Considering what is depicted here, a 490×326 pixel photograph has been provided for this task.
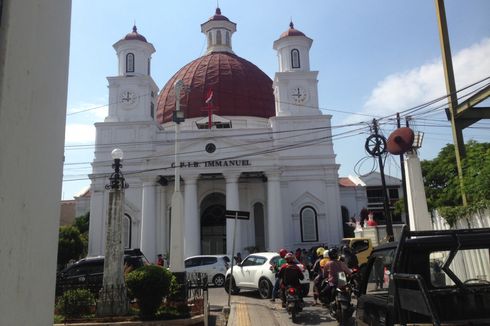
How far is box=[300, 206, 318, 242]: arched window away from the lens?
101 feet

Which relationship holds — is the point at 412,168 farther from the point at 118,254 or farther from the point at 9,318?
the point at 9,318

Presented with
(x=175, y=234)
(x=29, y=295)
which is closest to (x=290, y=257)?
(x=175, y=234)

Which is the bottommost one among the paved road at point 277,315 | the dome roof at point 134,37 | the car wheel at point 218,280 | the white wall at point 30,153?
the paved road at point 277,315

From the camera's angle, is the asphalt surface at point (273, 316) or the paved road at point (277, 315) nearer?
the asphalt surface at point (273, 316)

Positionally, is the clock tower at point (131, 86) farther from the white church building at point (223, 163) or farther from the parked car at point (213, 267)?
the parked car at point (213, 267)

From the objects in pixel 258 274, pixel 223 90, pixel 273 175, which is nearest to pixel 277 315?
pixel 258 274

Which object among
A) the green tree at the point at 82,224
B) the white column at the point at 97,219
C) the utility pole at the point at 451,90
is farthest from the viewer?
the green tree at the point at 82,224

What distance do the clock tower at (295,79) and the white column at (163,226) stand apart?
10.4 meters

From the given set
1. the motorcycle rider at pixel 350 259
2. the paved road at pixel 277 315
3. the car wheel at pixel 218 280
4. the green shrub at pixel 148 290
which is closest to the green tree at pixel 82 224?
the car wheel at pixel 218 280

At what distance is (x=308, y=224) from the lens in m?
31.1

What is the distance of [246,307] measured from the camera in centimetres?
1098

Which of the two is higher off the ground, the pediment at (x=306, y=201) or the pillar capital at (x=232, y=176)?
the pillar capital at (x=232, y=176)

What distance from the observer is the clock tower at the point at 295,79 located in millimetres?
33219

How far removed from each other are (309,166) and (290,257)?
2164 centimetres
